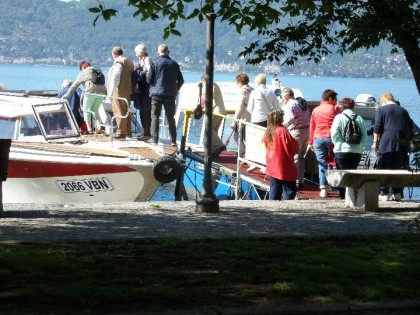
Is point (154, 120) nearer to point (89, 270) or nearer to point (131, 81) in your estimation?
point (131, 81)

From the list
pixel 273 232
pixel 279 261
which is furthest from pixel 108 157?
pixel 279 261

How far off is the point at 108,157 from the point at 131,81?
2246 millimetres

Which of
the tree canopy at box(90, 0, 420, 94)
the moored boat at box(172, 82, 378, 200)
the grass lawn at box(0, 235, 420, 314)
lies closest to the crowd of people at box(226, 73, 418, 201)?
the moored boat at box(172, 82, 378, 200)

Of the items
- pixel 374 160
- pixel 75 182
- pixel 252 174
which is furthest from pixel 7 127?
pixel 374 160

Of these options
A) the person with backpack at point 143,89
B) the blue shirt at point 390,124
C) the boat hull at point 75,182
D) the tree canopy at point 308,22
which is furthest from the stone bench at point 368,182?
the person with backpack at point 143,89

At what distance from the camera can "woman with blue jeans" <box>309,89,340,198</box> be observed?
64.3 ft

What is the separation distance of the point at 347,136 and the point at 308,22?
13.9 ft

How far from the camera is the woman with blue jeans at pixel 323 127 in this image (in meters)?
19.6

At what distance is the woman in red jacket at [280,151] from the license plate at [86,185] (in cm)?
413

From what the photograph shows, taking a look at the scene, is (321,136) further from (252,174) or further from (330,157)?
(252,174)

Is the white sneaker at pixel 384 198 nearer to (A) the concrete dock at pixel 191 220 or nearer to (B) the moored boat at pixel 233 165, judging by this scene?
(B) the moored boat at pixel 233 165

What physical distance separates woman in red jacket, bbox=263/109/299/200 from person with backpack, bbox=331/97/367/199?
993mm

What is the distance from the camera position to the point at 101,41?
134750 millimetres

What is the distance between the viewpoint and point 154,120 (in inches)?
887
